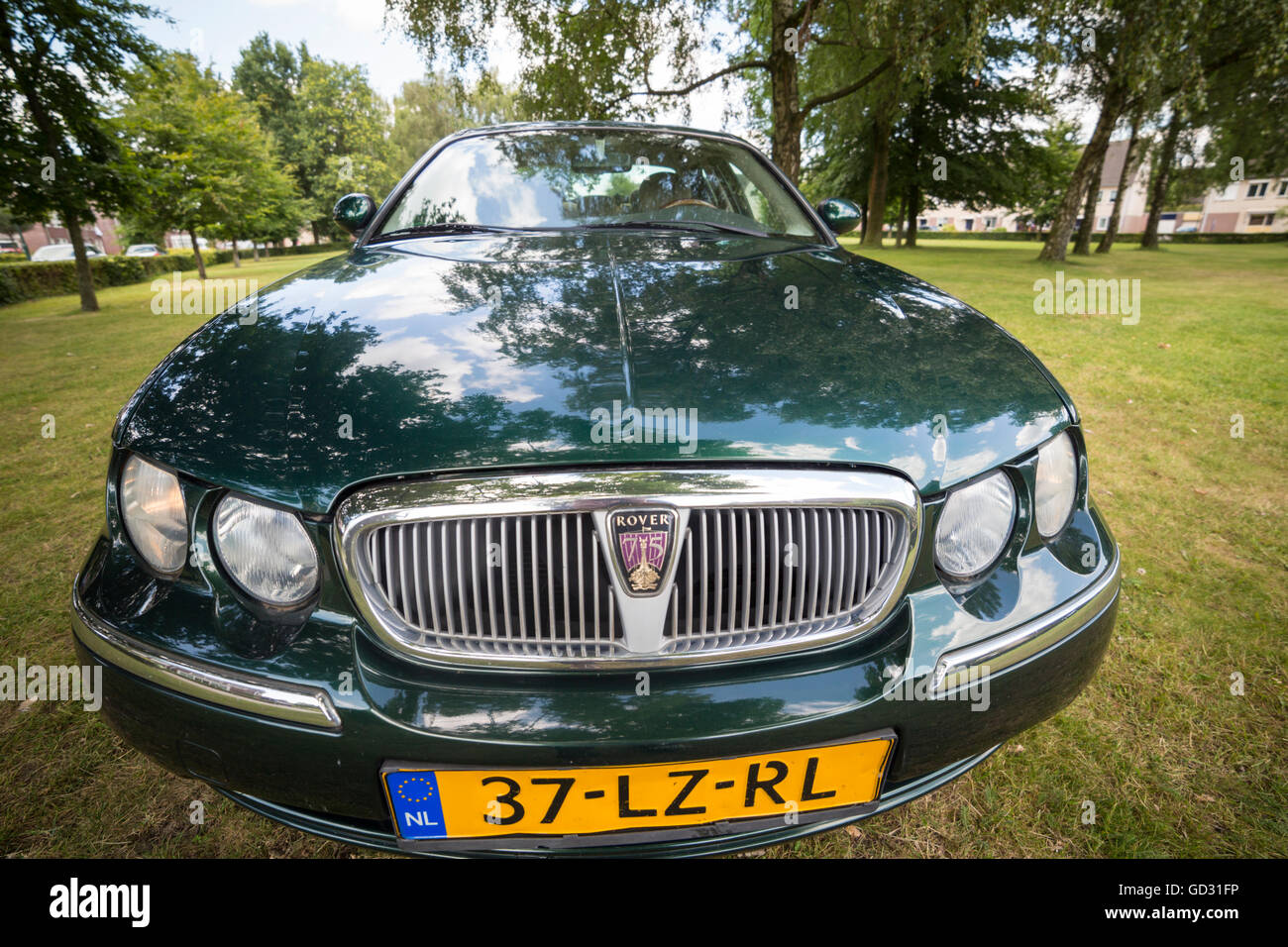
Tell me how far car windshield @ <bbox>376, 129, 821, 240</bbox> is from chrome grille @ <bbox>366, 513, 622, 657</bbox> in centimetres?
134

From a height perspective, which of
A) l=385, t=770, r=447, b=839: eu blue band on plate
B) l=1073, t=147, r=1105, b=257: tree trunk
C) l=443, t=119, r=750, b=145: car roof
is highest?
l=1073, t=147, r=1105, b=257: tree trunk

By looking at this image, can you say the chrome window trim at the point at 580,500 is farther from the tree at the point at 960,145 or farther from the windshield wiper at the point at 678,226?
the tree at the point at 960,145

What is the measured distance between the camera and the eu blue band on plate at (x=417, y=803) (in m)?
1.01

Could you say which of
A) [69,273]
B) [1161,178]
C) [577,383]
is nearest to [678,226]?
[577,383]

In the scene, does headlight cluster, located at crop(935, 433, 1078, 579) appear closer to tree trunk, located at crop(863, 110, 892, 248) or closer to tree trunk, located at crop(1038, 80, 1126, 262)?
tree trunk, located at crop(1038, 80, 1126, 262)

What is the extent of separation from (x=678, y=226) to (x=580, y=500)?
1.42 metres

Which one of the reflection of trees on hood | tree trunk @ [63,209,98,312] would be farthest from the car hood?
tree trunk @ [63,209,98,312]

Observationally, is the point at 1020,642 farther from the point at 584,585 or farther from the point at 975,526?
the point at 584,585

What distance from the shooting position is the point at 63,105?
11.2 metres

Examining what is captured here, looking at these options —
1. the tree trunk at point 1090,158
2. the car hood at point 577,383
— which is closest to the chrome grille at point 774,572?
the car hood at point 577,383

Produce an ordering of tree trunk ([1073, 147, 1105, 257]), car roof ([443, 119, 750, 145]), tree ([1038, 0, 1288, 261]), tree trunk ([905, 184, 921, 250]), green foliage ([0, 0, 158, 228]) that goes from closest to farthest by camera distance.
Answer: car roof ([443, 119, 750, 145]) < tree ([1038, 0, 1288, 261]) < green foliage ([0, 0, 158, 228]) < tree trunk ([1073, 147, 1105, 257]) < tree trunk ([905, 184, 921, 250])

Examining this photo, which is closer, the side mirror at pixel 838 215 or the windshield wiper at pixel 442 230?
the windshield wiper at pixel 442 230

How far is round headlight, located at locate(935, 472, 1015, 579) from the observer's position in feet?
3.87

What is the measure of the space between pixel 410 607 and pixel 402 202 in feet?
5.74
